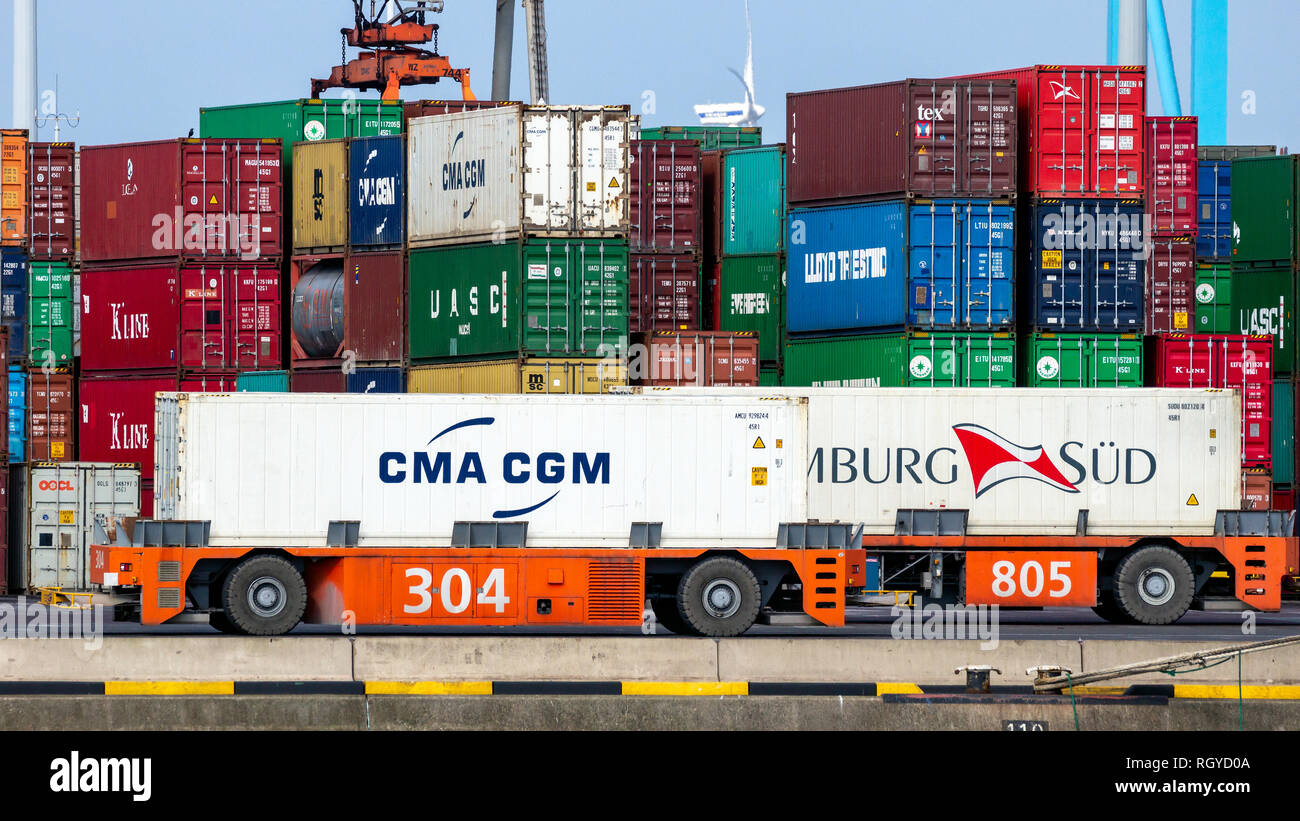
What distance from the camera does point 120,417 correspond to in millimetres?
40938

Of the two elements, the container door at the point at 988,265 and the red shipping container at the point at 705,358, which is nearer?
the container door at the point at 988,265

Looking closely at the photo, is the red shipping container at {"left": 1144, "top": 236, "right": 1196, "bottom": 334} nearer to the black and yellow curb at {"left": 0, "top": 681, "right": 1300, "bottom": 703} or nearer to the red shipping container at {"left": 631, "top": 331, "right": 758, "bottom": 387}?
the red shipping container at {"left": 631, "top": 331, "right": 758, "bottom": 387}

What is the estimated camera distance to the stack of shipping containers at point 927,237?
35344mm

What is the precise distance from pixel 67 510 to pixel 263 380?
4951mm

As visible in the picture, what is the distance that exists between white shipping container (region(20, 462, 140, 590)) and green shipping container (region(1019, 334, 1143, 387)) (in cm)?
1904

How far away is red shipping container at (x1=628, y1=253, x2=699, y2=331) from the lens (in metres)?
41.1

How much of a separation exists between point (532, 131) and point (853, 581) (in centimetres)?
1257

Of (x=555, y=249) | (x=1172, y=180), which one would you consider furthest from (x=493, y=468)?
(x=1172, y=180)

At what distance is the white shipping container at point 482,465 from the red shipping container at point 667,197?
15925 millimetres

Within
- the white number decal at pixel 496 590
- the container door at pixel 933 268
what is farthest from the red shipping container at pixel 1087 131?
the white number decal at pixel 496 590

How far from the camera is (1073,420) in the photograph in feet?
95.0

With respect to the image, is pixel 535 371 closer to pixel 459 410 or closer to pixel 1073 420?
pixel 459 410

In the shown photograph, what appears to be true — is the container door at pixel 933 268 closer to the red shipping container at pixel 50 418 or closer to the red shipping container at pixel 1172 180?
the red shipping container at pixel 1172 180
